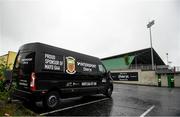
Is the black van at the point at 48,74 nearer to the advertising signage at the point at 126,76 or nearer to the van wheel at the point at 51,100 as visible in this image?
the van wheel at the point at 51,100

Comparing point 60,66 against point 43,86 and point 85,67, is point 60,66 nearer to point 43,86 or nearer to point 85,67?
point 43,86

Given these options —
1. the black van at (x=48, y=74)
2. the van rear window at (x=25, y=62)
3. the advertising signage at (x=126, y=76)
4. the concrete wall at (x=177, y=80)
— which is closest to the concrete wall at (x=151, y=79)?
the concrete wall at (x=177, y=80)

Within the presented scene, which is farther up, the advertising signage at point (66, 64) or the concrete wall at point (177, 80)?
the advertising signage at point (66, 64)

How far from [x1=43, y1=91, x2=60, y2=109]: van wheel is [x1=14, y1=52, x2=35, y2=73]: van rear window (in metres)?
1.27

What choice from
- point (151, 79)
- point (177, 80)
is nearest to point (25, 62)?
point (177, 80)

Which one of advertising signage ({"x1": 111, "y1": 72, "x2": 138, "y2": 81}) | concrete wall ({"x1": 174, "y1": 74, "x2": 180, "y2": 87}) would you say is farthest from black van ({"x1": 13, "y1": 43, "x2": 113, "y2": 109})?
advertising signage ({"x1": 111, "y1": 72, "x2": 138, "y2": 81})

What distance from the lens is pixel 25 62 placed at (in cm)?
699

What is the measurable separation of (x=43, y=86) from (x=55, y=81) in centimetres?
65

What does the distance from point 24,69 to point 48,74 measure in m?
1.02

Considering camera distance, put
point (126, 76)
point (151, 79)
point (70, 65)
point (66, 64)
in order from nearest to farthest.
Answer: point (66, 64) → point (70, 65) → point (151, 79) → point (126, 76)

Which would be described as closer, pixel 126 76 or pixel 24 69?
pixel 24 69

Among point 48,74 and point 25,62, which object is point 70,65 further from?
point 25,62

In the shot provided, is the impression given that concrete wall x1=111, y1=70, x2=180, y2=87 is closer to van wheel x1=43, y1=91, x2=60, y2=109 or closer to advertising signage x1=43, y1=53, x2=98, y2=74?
advertising signage x1=43, y1=53, x2=98, y2=74

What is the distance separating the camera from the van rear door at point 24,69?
665 centimetres
